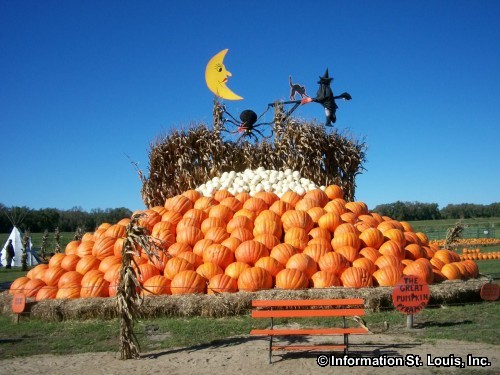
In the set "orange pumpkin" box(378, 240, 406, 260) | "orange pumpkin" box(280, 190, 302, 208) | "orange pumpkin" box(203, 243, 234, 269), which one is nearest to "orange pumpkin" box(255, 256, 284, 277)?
"orange pumpkin" box(203, 243, 234, 269)

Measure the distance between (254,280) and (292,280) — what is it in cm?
70

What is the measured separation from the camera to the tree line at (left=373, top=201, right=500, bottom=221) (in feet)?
222

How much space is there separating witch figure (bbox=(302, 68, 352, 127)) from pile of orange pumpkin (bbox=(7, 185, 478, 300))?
119 inches

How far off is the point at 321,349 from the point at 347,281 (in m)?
2.95

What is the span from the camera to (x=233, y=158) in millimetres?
13930

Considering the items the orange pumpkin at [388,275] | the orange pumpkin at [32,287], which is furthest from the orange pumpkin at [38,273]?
the orange pumpkin at [388,275]

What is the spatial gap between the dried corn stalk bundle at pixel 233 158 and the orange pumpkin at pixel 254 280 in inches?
193

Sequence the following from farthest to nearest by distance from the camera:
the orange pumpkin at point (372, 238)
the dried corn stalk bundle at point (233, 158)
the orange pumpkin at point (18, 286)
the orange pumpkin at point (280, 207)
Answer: the dried corn stalk bundle at point (233, 158)
the orange pumpkin at point (280, 207)
the orange pumpkin at point (372, 238)
the orange pumpkin at point (18, 286)

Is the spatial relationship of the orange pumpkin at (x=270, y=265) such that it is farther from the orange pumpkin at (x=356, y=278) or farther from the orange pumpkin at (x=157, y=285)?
the orange pumpkin at (x=157, y=285)

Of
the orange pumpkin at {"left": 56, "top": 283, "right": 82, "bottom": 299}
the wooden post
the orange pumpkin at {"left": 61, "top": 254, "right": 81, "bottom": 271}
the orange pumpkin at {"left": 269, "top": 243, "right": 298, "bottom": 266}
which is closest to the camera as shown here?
the wooden post

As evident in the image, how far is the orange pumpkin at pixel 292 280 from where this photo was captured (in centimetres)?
901

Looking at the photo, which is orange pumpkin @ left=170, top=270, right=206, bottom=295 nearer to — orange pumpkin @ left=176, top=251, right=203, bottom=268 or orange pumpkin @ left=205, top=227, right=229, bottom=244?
orange pumpkin @ left=176, top=251, right=203, bottom=268

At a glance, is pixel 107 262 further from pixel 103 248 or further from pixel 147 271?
pixel 147 271

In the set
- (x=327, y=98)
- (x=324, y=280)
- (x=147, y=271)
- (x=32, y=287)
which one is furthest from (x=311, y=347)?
(x=327, y=98)
